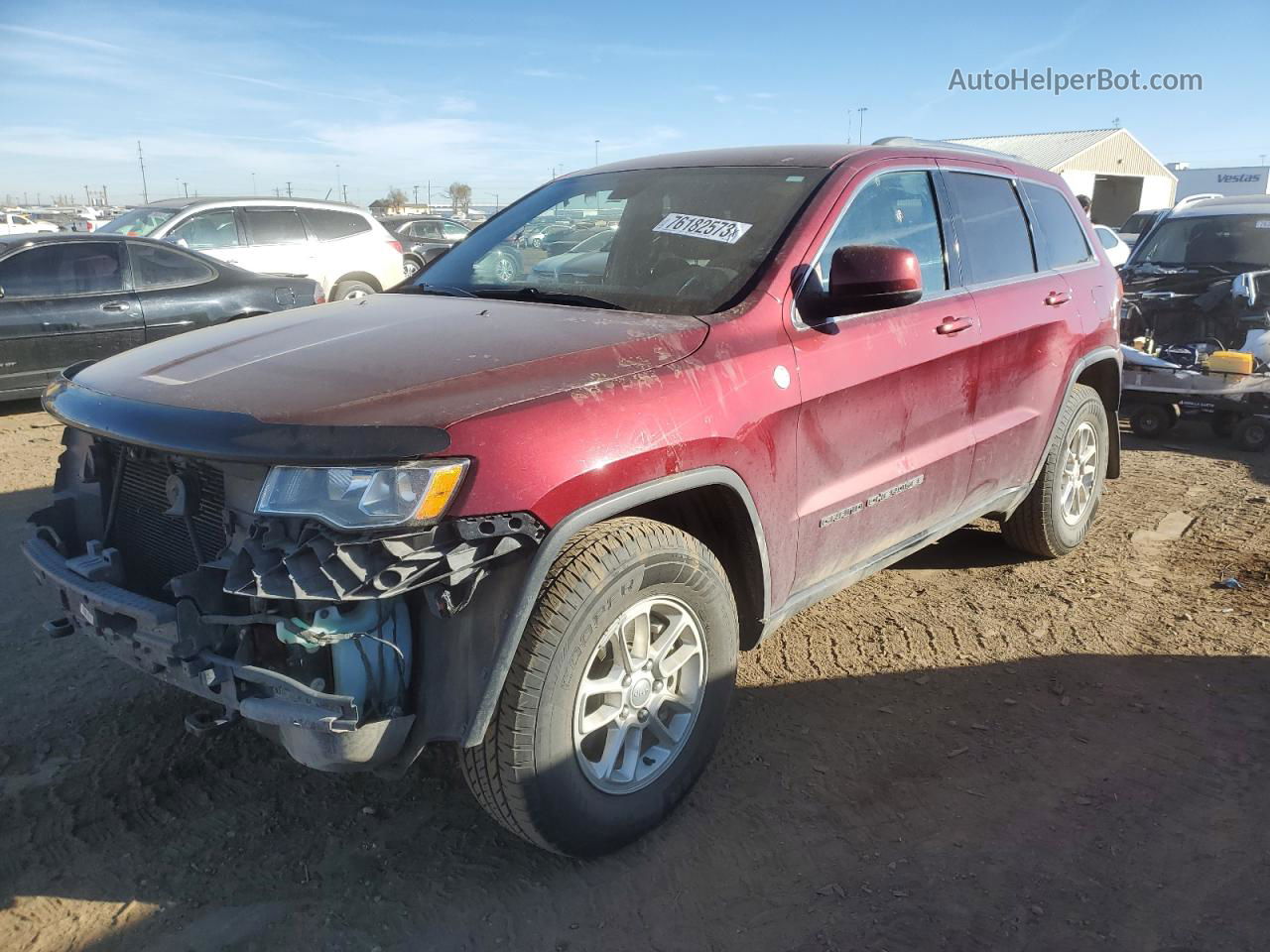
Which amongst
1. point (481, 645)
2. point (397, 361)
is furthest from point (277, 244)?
point (481, 645)

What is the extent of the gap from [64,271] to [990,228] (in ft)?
23.6

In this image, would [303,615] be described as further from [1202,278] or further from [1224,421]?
[1202,278]

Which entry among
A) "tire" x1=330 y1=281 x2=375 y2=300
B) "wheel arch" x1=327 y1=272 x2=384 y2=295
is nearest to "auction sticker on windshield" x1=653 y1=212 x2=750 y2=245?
"tire" x1=330 y1=281 x2=375 y2=300

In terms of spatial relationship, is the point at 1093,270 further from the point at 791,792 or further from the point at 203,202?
the point at 203,202

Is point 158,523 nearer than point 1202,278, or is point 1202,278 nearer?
point 158,523

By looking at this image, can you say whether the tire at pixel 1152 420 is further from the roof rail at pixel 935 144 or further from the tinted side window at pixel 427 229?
the tinted side window at pixel 427 229

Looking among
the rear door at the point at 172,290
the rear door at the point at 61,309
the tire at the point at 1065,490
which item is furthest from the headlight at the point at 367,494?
the rear door at the point at 172,290

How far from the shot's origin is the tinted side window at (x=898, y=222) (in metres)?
3.31

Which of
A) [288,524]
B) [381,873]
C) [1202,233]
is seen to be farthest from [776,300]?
[1202,233]

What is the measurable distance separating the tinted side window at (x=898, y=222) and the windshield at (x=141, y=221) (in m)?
9.18

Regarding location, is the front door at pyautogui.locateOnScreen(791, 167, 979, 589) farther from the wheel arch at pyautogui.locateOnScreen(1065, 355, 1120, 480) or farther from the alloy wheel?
the wheel arch at pyautogui.locateOnScreen(1065, 355, 1120, 480)

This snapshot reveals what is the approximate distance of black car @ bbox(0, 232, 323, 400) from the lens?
7.44 m

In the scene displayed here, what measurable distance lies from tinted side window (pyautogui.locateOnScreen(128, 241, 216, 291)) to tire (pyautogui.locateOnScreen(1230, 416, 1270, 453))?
8638 mm

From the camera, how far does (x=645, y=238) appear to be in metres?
3.45
